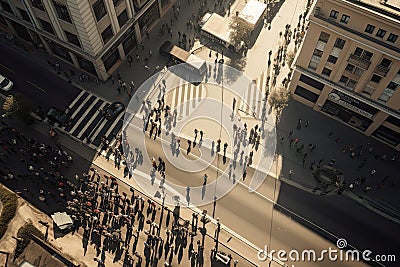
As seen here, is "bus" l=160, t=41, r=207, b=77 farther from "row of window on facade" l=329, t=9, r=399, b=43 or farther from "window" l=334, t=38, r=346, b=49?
"row of window on facade" l=329, t=9, r=399, b=43

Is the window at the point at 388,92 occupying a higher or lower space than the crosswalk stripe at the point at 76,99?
higher

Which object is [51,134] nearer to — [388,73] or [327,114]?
[327,114]

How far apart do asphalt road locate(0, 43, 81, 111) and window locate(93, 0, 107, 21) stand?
1416 cm

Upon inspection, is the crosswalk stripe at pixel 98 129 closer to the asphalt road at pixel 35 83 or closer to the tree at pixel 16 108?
the asphalt road at pixel 35 83

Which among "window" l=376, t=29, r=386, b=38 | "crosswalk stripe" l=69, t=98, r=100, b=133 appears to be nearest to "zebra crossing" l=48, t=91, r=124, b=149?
"crosswalk stripe" l=69, t=98, r=100, b=133

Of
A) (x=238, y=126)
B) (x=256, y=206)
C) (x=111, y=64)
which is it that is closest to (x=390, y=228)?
(x=256, y=206)

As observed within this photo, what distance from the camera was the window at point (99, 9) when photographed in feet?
158

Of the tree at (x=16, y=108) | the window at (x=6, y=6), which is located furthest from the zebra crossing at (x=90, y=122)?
the window at (x=6, y=6)

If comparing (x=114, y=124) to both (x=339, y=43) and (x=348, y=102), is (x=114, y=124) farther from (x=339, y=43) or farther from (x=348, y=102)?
(x=348, y=102)

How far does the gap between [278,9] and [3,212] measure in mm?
61486

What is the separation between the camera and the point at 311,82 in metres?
52.2

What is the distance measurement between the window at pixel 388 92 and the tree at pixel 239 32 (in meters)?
25.3

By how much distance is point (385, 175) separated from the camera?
49531mm

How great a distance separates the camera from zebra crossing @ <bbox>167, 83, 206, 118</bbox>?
56.4 m
